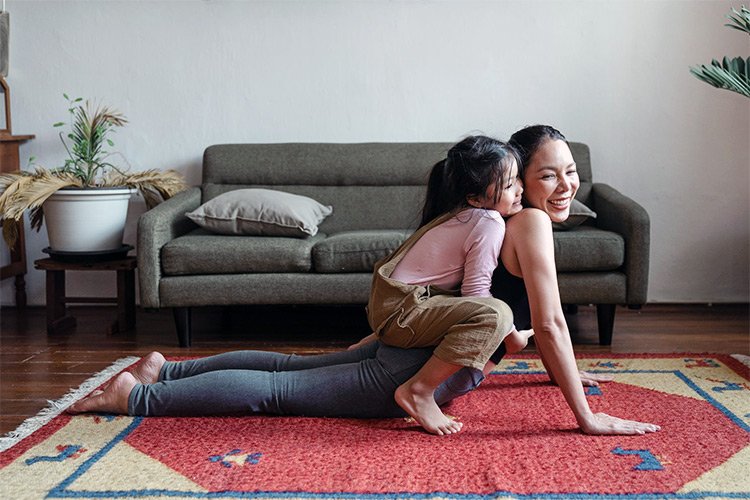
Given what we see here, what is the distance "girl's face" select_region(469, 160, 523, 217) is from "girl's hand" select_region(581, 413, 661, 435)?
22.3 inches

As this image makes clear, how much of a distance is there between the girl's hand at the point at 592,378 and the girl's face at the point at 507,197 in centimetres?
70

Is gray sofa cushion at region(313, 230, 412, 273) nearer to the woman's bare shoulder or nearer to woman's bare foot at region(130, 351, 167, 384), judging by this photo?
woman's bare foot at region(130, 351, 167, 384)

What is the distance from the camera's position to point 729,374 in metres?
2.77

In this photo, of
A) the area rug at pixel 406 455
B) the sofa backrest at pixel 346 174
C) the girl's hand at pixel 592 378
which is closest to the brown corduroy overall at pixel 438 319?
the area rug at pixel 406 455

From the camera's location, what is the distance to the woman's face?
2.19 metres

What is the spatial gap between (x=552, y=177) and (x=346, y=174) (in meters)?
1.82

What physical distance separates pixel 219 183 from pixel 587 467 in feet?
8.25

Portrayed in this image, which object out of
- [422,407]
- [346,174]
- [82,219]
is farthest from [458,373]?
[82,219]

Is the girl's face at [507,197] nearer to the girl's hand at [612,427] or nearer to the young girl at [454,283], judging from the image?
the young girl at [454,283]

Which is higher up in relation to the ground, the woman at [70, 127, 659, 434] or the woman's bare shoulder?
the woman's bare shoulder

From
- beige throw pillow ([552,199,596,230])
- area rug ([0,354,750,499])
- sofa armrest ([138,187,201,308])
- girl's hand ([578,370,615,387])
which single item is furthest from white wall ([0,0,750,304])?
area rug ([0,354,750,499])

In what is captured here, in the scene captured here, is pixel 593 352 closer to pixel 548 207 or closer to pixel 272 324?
pixel 548 207

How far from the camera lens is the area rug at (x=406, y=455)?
179 centimetres

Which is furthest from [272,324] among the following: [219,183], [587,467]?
[587,467]
